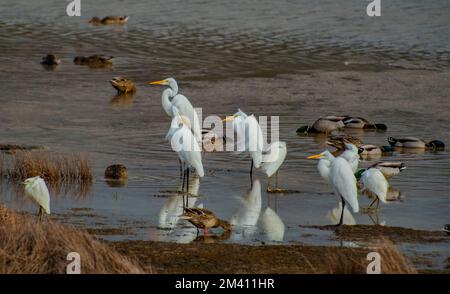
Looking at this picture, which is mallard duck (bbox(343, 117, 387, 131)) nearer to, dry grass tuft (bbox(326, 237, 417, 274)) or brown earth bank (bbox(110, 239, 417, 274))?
brown earth bank (bbox(110, 239, 417, 274))

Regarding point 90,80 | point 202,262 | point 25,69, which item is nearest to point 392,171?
point 202,262

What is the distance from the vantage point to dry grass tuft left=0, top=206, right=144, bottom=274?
1067 centimetres

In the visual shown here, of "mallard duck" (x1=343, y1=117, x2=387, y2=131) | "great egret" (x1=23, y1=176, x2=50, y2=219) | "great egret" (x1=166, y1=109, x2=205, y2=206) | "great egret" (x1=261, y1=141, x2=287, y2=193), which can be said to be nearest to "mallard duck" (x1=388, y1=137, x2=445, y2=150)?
"mallard duck" (x1=343, y1=117, x2=387, y2=131)

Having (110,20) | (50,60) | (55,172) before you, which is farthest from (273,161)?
(110,20)

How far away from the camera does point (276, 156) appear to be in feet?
57.3

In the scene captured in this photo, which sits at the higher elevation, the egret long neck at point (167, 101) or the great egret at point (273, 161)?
the egret long neck at point (167, 101)

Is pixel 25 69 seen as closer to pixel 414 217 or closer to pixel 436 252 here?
pixel 414 217

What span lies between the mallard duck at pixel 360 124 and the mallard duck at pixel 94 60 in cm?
1067

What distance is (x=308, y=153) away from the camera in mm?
20969

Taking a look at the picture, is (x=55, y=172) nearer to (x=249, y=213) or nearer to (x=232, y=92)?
(x=249, y=213)

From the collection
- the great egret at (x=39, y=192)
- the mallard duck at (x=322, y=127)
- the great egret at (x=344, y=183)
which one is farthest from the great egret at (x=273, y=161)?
the mallard duck at (x=322, y=127)

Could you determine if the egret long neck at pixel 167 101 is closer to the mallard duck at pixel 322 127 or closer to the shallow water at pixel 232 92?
the shallow water at pixel 232 92

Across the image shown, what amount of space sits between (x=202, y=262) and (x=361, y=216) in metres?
3.99

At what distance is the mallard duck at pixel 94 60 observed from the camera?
32000mm
